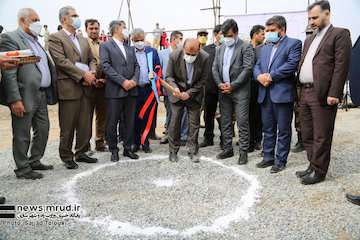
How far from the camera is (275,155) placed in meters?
4.83

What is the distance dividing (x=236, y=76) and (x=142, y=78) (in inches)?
67.5

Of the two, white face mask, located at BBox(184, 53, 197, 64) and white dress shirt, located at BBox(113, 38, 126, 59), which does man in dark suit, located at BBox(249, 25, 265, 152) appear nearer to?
white face mask, located at BBox(184, 53, 197, 64)

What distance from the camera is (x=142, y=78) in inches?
229

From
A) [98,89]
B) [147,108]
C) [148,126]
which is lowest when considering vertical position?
[148,126]

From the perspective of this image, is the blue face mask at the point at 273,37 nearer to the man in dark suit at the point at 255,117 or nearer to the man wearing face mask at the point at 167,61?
the man in dark suit at the point at 255,117

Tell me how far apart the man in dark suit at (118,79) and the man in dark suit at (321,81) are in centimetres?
258

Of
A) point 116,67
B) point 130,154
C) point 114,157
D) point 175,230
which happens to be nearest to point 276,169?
point 175,230

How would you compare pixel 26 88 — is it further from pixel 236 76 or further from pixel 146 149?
pixel 236 76

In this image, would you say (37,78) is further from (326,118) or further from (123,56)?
(326,118)

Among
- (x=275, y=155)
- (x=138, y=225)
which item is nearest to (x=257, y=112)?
(x=275, y=155)

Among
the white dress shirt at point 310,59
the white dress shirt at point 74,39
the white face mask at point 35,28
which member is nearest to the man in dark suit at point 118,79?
the white dress shirt at point 74,39

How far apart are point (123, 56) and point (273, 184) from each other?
2.94 metres

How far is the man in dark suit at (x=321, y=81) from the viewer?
377cm

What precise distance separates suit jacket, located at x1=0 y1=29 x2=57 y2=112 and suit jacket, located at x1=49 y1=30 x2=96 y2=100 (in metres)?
0.36
